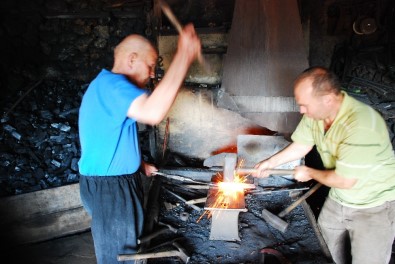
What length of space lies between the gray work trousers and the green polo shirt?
8 cm

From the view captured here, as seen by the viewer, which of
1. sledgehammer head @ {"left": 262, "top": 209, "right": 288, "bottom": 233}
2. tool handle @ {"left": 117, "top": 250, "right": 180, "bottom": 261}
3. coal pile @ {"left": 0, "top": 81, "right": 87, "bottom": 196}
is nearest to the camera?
tool handle @ {"left": 117, "top": 250, "right": 180, "bottom": 261}

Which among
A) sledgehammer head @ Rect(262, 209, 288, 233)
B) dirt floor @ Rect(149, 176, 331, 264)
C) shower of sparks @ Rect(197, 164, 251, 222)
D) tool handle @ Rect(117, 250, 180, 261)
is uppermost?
shower of sparks @ Rect(197, 164, 251, 222)

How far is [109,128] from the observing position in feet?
7.18

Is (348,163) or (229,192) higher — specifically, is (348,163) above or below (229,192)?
above

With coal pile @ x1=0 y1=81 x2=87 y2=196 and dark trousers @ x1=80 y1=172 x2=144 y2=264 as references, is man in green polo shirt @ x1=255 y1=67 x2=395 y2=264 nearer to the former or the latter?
dark trousers @ x1=80 y1=172 x2=144 y2=264

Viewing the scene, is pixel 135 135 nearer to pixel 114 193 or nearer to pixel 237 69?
pixel 114 193

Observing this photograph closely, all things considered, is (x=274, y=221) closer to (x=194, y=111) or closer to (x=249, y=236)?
(x=249, y=236)

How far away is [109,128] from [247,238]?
1.63m

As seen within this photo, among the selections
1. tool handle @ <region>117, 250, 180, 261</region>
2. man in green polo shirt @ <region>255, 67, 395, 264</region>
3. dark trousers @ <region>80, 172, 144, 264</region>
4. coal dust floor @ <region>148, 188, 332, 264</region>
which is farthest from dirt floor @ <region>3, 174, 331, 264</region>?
man in green polo shirt @ <region>255, 67, 395, 264</region>

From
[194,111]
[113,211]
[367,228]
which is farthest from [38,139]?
[367,228]

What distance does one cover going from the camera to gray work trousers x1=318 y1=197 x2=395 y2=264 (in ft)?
8.70

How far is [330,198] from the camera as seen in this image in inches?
117

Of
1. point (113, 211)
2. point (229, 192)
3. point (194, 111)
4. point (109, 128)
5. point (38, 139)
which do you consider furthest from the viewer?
point (38, 139)

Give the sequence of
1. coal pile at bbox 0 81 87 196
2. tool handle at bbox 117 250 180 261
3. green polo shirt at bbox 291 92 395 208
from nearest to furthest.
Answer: green polo shirt at bbox 291 92 395 208, tool handle at bbox 117 250 180 261, coal pile at bbox 0 81 87 196
